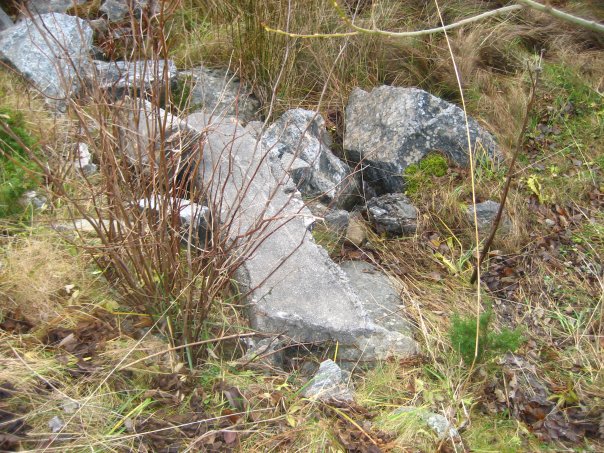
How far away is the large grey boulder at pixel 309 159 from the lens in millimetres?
3982

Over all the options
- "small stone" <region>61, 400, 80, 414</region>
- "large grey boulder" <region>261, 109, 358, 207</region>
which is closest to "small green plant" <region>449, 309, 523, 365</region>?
"large grey boulder" <region>261, 109, 358, 207</region>

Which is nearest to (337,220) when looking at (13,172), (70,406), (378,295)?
(378,295)

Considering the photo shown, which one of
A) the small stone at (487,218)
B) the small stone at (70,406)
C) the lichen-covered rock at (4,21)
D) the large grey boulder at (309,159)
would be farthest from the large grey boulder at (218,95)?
the small stone at (70,406)

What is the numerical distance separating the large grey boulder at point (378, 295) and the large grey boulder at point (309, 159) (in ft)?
1.69

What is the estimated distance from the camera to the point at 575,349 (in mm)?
3211

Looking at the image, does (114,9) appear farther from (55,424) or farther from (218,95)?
(55,424)

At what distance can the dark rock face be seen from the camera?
13.0 ft

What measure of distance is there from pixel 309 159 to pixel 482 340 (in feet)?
5.87

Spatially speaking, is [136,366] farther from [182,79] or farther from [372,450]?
[182,79]

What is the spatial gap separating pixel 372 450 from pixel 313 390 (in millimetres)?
380

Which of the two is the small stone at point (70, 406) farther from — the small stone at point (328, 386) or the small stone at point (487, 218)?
the small stone at point (487, 218)

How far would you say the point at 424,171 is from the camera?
13.9 feet

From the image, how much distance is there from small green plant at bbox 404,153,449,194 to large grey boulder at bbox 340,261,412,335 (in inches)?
28.9

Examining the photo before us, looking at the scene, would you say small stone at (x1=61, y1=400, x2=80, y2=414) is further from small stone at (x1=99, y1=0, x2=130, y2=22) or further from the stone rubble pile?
small stone at (x1=99, y1=0, x2=130, y2=22)
